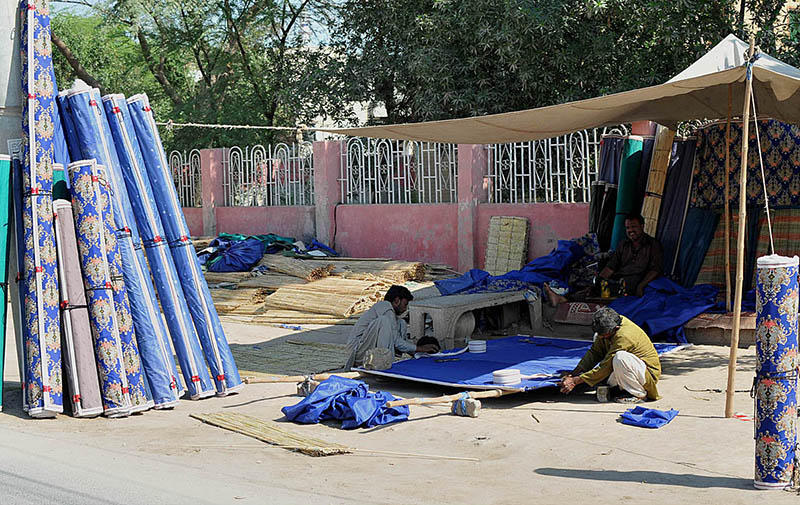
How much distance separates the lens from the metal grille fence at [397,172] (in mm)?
14047

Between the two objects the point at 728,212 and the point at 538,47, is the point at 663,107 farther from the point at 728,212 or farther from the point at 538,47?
the point at 538,47

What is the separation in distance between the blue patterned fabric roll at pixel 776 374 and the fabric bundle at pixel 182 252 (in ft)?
13.8

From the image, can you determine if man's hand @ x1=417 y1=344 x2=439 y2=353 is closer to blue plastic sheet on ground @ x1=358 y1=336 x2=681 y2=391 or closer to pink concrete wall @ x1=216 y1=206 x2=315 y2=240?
blue plastic sheet on ground @ x1=358 y1=336 x2=681 y2=391

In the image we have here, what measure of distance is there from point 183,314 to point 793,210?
20.7 feet

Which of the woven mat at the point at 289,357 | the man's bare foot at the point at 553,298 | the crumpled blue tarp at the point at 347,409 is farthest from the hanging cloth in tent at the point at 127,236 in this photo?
the man's bare foot at the point at 553,298

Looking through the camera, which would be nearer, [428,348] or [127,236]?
[127,236]

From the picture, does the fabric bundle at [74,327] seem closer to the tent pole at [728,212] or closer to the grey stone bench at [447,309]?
the grey stone bench at [447,309]

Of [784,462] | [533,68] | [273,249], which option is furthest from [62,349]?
[533,68]

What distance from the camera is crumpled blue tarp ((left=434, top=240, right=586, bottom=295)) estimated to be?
10141 mm

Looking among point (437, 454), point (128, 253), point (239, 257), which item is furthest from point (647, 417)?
point (239, 257)

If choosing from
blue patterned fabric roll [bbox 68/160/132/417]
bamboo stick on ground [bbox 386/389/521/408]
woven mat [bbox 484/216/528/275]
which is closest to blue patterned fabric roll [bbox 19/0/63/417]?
blue patterned fabric roll [bbox 68/160/132/417]

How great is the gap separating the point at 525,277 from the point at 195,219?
32.2 feet

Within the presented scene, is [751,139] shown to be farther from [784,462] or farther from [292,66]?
[292,66]

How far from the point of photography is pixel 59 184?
7031 mm
